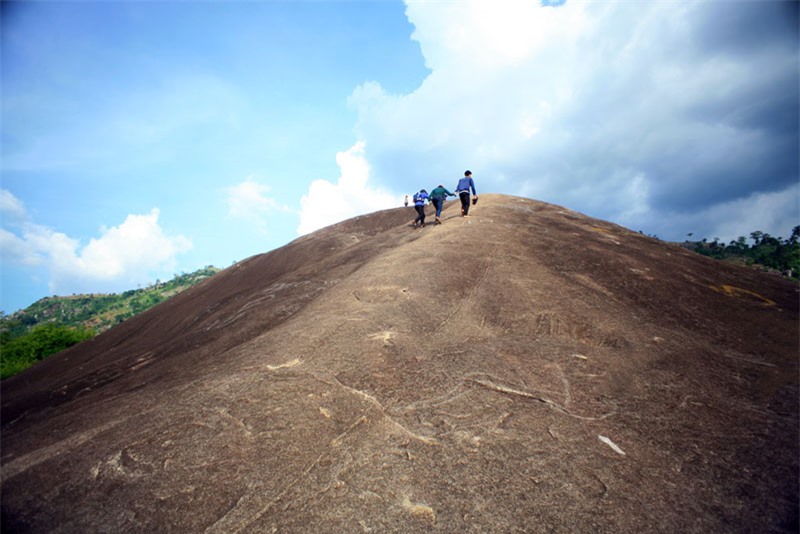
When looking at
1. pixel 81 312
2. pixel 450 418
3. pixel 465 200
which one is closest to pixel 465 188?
pixel 465 200

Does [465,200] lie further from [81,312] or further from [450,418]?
[81,312]

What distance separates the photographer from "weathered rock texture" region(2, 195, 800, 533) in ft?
14.6

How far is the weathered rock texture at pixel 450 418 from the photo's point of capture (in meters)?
4.44

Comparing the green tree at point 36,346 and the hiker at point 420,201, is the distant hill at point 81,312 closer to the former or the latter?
the green tree at point 36,346

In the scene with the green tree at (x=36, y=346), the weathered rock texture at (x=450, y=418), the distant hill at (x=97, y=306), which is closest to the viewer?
the weathered rock texture at (x=450, y=418)

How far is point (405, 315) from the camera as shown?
29.4 feet

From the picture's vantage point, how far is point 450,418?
573 cm

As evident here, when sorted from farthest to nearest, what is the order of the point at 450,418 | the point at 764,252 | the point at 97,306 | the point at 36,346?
the point at 97,306 < the point at 764,252 < the point at 36,346 < the point at 450,418

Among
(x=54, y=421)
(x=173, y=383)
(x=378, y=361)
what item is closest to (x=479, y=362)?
(x=378, y=361)

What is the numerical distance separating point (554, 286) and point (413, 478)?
7.40 m

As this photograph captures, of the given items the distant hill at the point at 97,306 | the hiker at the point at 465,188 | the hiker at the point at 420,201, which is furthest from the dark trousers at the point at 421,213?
the distant hill at the point at 97,306

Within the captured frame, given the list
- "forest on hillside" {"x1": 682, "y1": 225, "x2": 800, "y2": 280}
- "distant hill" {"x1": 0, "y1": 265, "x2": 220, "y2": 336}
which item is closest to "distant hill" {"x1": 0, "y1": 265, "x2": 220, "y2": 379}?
"distant hill" {"x1": 0, "y1": 265, "x2": 220, "y2": 336}

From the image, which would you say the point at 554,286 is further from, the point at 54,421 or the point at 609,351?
the point at 54,421

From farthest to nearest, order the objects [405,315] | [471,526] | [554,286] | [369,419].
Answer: [554,286] < [405,315] < [369,419] < [471,526]
